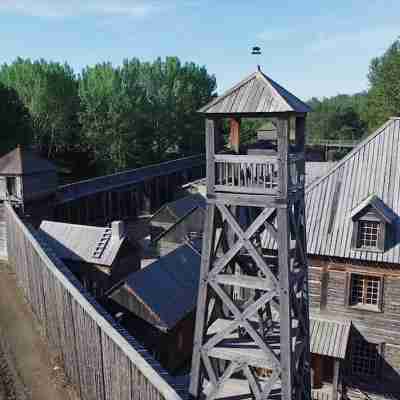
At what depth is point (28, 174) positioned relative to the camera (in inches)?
1130

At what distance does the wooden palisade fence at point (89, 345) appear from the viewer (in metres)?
8.34

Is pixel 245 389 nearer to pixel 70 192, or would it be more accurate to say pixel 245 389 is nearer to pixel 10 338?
pixel 10 338

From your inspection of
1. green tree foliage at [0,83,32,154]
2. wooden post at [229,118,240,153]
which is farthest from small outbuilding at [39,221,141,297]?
green tree foliage at [0,83,32,154]

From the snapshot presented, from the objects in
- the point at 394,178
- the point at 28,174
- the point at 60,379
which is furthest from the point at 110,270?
the point at 394,178

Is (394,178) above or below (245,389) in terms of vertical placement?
above

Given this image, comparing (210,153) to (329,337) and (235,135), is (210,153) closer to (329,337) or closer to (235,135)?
(235,135)

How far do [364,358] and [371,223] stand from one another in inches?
208

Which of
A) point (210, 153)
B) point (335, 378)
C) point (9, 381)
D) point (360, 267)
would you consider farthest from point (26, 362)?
point (360, 267)

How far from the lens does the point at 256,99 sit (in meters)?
9.27

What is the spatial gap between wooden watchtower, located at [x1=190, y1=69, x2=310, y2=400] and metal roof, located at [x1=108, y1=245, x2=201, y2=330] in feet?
A: 24.6

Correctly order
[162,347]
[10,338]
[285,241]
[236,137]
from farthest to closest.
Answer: [162,347]
[10,338]
[236,137]
[285,241]

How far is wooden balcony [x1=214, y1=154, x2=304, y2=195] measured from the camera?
9242mm

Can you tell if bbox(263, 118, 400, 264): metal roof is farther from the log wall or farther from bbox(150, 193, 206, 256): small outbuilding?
the log wall

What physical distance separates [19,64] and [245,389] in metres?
57.9
